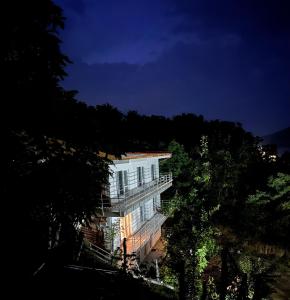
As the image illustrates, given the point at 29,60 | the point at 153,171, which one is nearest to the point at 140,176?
the point at 153,171

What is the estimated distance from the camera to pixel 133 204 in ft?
59.6

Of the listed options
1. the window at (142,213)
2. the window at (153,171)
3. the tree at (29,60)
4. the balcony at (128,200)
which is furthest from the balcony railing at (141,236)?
the tree at (29,60)

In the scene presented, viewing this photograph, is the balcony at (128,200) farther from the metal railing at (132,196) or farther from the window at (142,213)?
the window at (142,213)

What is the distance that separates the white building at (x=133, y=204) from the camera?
1733cm

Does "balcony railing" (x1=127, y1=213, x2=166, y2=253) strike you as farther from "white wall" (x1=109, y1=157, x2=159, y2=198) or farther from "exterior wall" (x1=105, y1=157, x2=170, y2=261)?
"white wall" (x1=109, y1=157, x2=159, y2=198)

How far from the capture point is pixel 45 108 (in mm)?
6418

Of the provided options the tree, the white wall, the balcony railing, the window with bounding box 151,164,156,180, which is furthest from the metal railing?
the tree

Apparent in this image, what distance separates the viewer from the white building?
17.3 meters

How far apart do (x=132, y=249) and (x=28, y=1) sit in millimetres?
16068

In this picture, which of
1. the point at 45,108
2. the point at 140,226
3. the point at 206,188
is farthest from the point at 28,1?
the point at 140,226

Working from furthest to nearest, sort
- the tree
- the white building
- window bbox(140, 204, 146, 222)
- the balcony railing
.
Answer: window bbox(140, 204, 146, 222)
the balcony railing
the white building
the tree

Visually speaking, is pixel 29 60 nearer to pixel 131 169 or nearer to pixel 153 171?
pixel 131 169

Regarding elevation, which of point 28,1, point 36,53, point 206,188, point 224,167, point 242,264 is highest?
point 28,1

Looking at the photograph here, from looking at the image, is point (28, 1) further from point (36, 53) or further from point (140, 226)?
point (140, 226)
